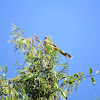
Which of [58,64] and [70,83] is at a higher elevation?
[58,64]

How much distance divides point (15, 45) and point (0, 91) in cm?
29

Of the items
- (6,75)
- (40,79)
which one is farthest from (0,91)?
(40,79)

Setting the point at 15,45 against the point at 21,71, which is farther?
the point at 15,45

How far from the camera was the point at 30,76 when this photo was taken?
0.90 meters

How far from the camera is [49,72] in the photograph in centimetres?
94

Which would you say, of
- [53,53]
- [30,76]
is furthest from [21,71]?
[53,53]

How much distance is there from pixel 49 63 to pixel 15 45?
9.5 inches

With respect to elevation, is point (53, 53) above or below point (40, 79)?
above

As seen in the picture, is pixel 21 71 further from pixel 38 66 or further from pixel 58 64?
pixel 58 64

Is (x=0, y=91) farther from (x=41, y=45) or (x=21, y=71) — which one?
(x=41, y=45)

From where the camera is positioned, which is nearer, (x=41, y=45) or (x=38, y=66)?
(x=38, y=66)

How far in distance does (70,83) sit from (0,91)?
0.34 meters

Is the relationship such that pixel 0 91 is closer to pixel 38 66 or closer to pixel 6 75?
pixel 6 75

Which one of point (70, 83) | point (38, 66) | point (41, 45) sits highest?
point (41, 45)
